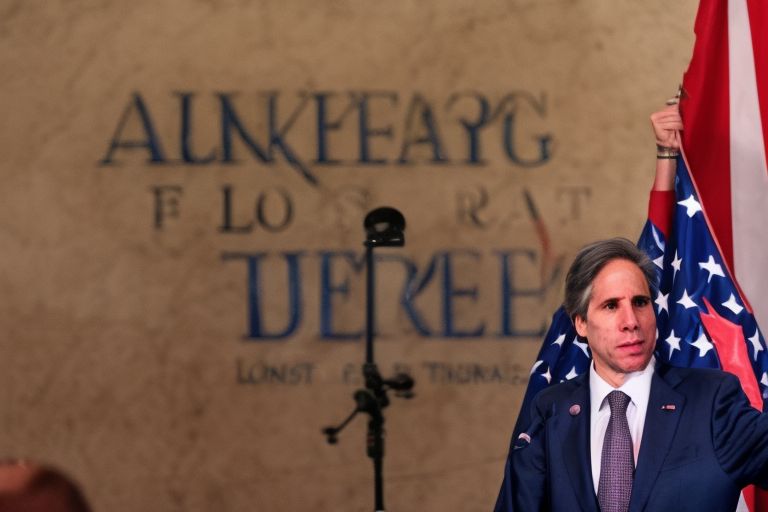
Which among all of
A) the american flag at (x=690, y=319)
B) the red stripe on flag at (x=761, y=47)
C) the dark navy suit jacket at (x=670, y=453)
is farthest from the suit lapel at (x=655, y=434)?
the red stripe on flag at (x=761, y=47)

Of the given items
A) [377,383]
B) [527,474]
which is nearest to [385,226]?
[377,383]

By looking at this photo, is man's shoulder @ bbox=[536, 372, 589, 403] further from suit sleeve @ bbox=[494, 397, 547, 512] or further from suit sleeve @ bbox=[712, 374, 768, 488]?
suit sleeve @ bbox=[712, 374, 768, 488]

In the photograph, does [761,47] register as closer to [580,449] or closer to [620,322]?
[620,322]

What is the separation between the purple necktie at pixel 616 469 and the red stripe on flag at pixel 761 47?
3.60ft

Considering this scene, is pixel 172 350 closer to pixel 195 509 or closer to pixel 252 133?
pixel 195 509

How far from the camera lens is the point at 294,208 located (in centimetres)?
411

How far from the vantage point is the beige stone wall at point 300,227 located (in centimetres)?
409

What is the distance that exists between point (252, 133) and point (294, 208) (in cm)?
32

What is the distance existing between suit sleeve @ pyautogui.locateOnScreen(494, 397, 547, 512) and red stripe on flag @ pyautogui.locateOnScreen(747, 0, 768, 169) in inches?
44.1

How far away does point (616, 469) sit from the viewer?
6.66 feet

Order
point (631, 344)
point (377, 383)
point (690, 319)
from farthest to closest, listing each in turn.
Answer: point (377, 383)
point (690, 319)
point (631, 344)

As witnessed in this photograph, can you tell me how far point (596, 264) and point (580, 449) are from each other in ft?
1.17

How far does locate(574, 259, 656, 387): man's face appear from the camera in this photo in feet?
6.85

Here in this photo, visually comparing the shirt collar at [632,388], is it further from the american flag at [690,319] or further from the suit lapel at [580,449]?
the american flag at [690,319]
